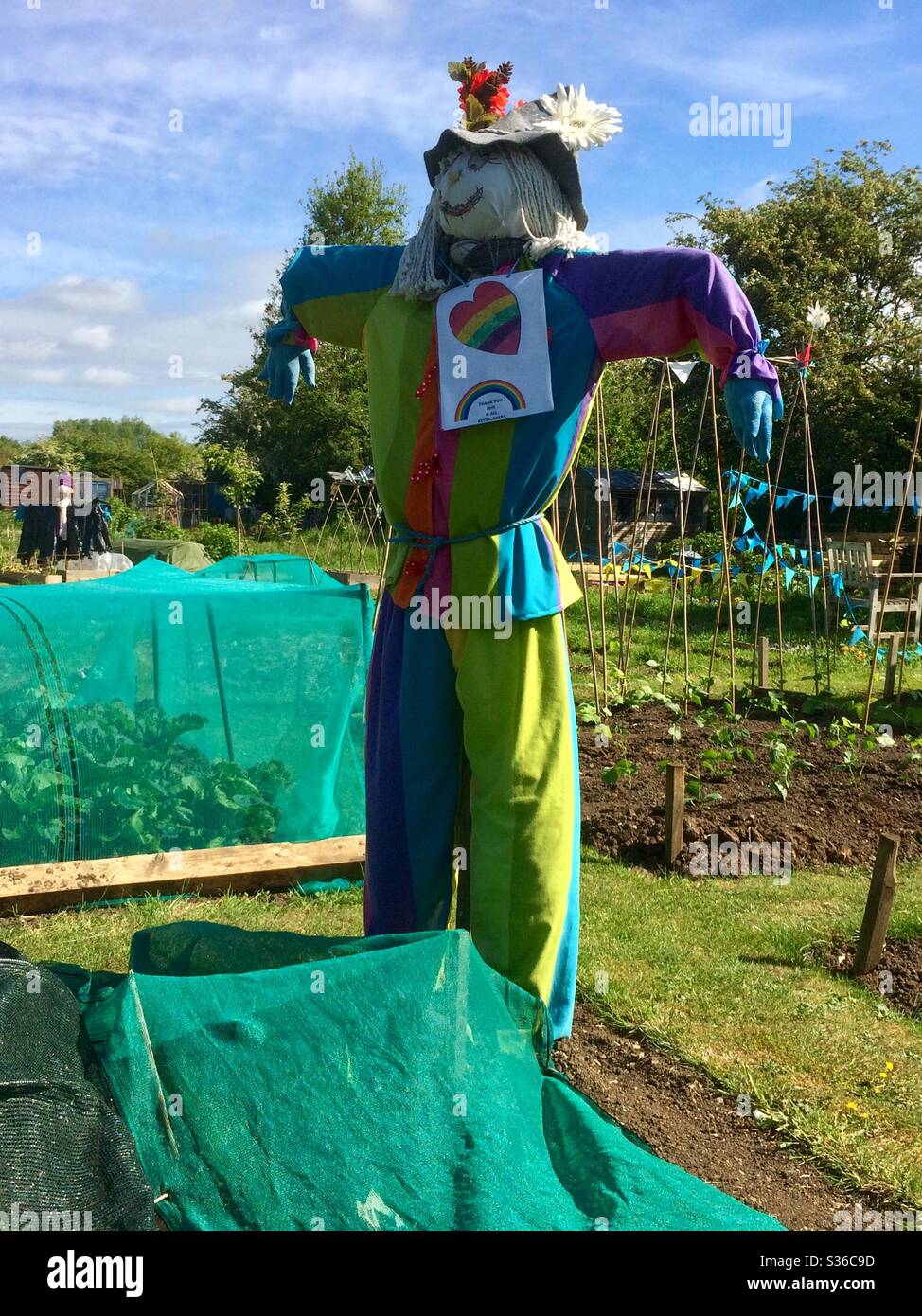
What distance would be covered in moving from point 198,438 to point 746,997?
39088 millimetres

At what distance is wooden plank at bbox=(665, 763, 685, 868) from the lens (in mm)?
4184

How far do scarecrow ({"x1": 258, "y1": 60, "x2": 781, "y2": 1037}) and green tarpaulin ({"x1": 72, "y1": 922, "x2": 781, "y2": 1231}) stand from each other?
457 millimetres

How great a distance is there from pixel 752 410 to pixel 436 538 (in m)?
0.75

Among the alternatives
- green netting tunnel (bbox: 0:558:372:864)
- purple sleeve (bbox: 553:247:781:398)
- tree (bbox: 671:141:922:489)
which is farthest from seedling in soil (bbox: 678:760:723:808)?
tree (bbox: 671:141:922:489)

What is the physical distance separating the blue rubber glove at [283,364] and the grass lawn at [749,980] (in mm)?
1568

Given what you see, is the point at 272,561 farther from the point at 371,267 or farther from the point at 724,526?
the point at 371,267

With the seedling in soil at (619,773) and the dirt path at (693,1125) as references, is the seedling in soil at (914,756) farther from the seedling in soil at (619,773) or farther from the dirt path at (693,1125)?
the dirt path at (693,1125)

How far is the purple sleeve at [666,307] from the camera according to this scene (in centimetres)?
243

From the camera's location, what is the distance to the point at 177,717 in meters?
3.88

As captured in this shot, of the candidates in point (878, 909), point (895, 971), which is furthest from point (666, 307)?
point (895, 971)

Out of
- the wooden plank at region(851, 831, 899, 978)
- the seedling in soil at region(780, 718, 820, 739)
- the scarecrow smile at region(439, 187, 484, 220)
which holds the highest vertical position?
the scarecrow smile at region(439, 187, 484, 220)

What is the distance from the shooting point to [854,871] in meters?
4.34

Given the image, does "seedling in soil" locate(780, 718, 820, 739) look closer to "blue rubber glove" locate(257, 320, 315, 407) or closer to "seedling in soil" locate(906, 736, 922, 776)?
"seedling in soil" locate(906, 736, 922, 776)

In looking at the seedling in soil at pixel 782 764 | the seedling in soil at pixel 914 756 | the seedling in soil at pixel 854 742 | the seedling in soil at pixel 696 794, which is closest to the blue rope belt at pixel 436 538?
the seedling in soil at pixel 696 794
